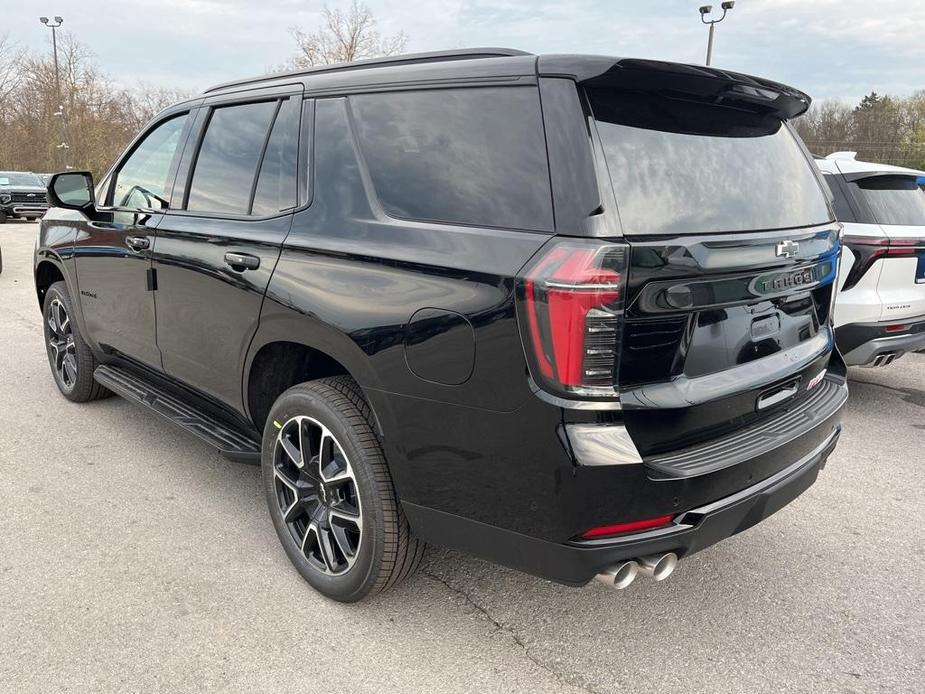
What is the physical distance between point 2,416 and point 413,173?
3.79 m

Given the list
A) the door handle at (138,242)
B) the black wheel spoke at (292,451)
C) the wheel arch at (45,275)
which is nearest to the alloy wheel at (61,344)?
the wheel arch at (45,275)

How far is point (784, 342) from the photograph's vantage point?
246 centimetres

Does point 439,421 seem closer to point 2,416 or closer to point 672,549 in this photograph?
point 672,549

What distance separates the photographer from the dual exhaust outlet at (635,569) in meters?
2.02

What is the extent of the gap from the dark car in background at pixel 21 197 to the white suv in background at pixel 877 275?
928 inches

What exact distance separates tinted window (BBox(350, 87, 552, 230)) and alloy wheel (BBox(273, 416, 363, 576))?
936 mm

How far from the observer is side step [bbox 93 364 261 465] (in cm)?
312

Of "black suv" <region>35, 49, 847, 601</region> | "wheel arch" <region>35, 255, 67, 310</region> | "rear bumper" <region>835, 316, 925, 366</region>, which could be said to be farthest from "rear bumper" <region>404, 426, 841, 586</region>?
"wheel arch" <region>35, 255, 67, 310</region>

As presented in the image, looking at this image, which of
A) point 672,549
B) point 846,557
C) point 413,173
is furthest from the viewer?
point 846,557

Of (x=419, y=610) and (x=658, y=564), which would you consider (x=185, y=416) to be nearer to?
(x=419, y=610)

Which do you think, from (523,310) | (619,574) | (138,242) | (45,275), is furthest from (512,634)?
(45,275)

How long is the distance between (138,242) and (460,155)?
2.18m

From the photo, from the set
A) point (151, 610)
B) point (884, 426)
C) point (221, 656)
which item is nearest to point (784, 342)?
point (221, 656)

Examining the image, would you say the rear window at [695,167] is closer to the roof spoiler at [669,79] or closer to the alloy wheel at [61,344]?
the roof spoiler at [669,79]
